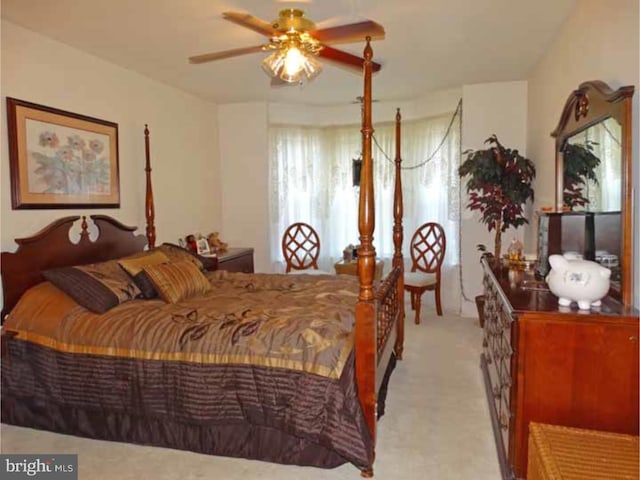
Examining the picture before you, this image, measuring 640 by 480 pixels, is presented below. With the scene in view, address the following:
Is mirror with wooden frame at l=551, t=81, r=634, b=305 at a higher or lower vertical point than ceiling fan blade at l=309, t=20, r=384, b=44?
lower

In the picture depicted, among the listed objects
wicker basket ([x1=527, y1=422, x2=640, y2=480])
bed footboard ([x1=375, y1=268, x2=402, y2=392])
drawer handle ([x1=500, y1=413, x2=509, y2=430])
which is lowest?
drawer handle ([x1=500, y1=413, x2=509, y2=430])

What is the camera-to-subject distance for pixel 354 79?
432 centimetres

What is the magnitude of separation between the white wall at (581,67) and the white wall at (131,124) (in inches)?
139

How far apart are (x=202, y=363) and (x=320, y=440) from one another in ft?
2.30

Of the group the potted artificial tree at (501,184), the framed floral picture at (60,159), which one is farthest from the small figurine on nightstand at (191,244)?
the potted artificial tree at (501,184)

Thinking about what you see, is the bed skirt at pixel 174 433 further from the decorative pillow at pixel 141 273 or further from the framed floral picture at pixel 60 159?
the framed floral picture at pixel 60 159

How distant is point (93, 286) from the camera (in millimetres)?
2613

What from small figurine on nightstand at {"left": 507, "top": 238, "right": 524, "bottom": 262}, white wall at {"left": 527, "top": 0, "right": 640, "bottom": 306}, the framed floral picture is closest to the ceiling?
white wall at {"left": 527, "top": 0, "right": 640, "bottom": 306}

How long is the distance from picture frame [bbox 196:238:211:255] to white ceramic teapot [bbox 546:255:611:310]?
337 cm

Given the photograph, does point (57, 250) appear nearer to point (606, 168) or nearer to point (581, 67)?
point (606, 168)

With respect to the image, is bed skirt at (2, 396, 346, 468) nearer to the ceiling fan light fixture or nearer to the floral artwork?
the floral artwork

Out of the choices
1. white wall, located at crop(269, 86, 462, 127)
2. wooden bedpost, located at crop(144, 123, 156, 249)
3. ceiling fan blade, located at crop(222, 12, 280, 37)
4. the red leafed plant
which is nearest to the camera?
ceiling fan blade, located at crop(222, 12, 280, 37)

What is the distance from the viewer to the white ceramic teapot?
1764mm

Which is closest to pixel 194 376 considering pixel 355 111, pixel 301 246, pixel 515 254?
pixel 515 254
